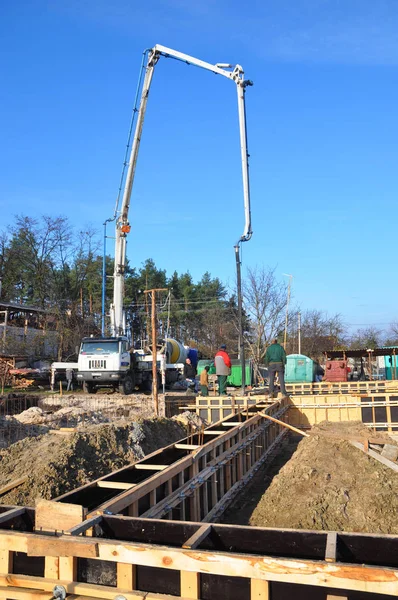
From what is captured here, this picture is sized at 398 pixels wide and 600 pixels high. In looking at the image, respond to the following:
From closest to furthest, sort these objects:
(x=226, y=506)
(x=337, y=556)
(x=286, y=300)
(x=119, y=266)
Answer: (x=337, y=556) → (x=226, y=506) → (x=119, y=266) → (x=286, y=300)

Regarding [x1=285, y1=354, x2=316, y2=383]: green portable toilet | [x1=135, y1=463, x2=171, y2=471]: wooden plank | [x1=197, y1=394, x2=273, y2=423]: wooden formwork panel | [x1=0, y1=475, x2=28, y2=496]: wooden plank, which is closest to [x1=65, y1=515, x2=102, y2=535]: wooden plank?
[x1=135, y1=463, x2=171, y2=471]: wooden plank

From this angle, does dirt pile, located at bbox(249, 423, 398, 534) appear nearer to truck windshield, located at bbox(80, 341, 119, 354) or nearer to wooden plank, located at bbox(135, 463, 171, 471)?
wooden plank, located at bbox(135, 463, 171, 471)

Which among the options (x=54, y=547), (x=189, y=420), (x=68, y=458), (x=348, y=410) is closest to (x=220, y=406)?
(x=189, y=420)

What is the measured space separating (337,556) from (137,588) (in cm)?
117

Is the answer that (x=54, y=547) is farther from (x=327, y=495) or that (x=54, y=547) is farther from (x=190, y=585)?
(x=327, y=495)

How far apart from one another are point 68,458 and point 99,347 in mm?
12991

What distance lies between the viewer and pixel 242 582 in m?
2.83

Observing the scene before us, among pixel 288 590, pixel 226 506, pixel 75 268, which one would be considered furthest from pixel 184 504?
pixel 75 268

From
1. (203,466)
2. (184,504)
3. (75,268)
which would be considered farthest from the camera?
(75,268)

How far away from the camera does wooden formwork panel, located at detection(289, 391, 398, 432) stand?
495 inches

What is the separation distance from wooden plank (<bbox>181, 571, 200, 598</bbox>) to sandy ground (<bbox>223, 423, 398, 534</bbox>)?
3.71 meters

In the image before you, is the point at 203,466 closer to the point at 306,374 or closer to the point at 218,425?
the point at 218,425

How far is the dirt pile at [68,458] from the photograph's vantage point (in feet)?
22.3

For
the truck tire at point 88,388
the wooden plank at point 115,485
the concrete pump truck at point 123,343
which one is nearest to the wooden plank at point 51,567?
the wooden plank at point 115,485
